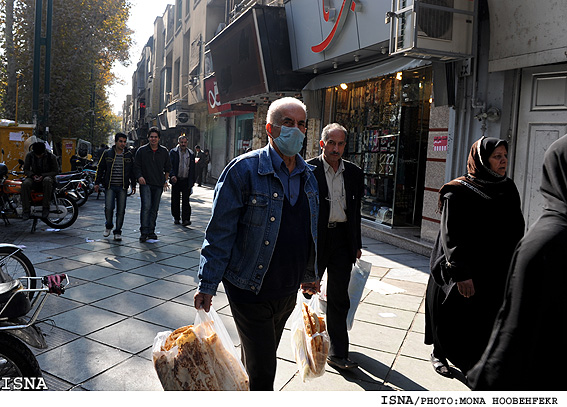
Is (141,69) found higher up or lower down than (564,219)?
higher up

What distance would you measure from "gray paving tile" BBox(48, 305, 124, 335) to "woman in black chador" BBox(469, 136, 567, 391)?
11.8 feet

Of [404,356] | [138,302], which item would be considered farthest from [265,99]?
[404,356]

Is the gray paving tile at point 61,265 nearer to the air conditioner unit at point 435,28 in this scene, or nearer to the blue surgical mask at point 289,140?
the blue surgical mask at point 289,140

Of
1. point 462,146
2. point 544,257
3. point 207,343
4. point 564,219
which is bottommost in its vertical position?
point 207,343

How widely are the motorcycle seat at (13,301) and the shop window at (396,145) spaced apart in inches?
290

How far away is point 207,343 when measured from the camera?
2.34 m

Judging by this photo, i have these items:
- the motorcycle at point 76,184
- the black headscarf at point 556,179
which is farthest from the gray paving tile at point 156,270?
the black headscarf at point 556,179

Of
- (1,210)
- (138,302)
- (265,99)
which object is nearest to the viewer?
(138,302)

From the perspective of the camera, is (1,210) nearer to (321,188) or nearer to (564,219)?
(321,188)

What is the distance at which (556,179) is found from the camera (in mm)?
1367

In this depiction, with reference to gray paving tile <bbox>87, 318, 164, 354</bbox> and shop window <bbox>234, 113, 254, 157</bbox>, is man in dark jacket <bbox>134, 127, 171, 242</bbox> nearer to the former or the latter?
gray paving tile <bbox>87, 318, 164, 354</bbox>

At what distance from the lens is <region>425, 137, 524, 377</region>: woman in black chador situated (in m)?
3.17

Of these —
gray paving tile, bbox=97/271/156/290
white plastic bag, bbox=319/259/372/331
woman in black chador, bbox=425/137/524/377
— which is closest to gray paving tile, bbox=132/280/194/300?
gray paving tile, bbox=97/271/156/290

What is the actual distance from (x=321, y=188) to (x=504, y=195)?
1303 mm
